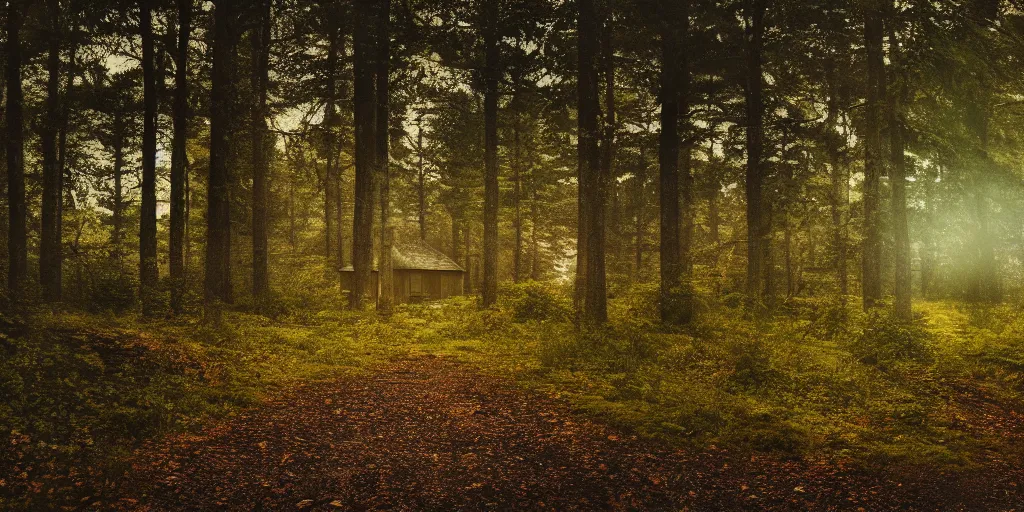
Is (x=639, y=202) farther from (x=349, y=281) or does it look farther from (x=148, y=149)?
(x=148, y=149)

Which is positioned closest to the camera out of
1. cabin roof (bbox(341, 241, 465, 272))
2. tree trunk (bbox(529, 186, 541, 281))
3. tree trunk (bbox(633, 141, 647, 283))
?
cabin roof (bbox(341, 241, 465, 272))

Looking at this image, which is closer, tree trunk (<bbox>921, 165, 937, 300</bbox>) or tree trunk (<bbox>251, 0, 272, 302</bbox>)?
tree trunk (<bbox>251, 0, 272, 302</bbox>)

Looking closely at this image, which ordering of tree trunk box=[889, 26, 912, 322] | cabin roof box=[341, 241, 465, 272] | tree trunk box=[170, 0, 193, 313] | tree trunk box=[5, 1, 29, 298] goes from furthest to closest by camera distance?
cabin roof box=[341, 241, 465, 272], tree trunk box=[5, 1, 29, 298], tree trunk box=[889, 26, 912, 322], tree trunk box=[170, 0, 193, 313]

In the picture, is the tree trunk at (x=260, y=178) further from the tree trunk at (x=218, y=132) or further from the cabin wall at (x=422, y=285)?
the cabin wall at (x=422, y=285)

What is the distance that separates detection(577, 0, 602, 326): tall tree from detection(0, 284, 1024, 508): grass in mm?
961

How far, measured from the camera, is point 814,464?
7371 mm

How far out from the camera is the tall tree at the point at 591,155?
725 inches

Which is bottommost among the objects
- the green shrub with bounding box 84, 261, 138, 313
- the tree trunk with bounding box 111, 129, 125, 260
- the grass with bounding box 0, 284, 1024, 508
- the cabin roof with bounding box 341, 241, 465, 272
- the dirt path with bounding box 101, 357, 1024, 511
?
the dirt path with bounding box 101, 357, 1024, 511

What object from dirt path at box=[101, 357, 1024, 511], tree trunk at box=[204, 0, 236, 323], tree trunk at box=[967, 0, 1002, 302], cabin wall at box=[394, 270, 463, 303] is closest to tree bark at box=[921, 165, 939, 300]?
tree trunk at box=[967, 0, 1002, 302]

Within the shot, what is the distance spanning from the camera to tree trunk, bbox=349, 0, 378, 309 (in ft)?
70.4

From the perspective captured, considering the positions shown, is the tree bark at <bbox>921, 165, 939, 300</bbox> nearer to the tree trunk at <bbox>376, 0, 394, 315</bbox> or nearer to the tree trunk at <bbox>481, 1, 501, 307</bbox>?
the tree trunk at <bbox>481, 1, 501, 307</bbox>

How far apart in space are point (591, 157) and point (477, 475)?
520 inches

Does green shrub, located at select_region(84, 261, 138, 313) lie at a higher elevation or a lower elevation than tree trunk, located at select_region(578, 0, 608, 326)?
lower

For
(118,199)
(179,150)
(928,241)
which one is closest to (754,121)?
(179,150)
